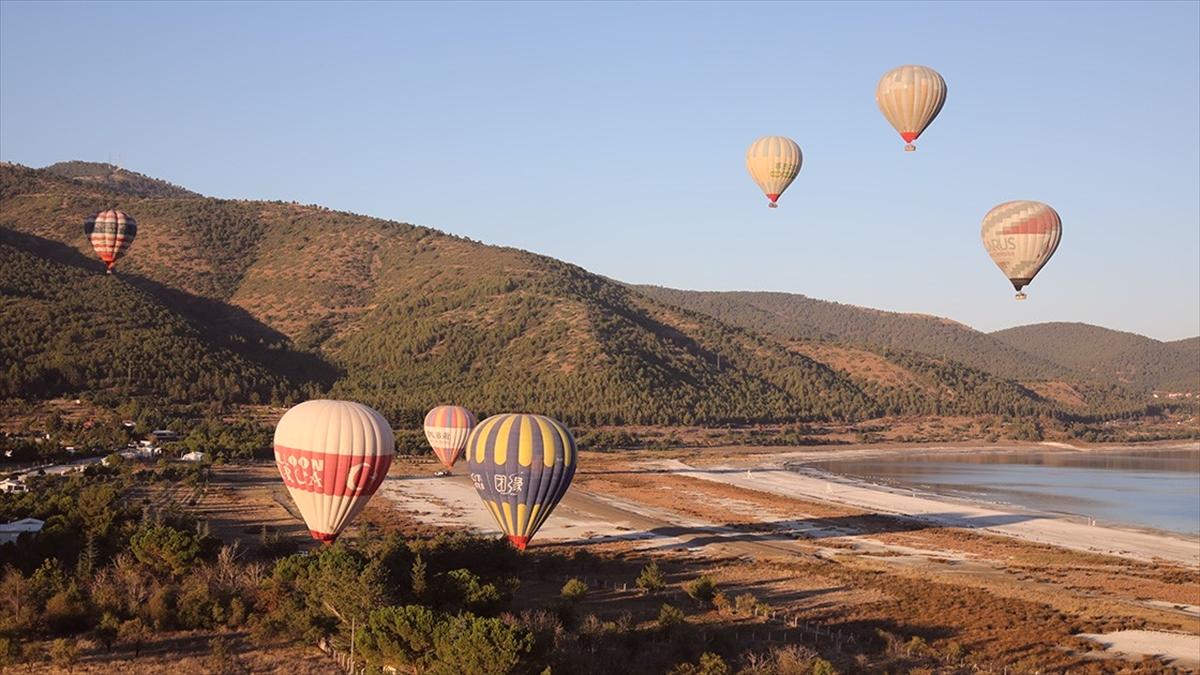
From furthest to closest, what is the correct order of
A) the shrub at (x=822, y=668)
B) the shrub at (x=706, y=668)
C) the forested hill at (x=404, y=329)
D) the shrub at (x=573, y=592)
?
the forested hill at (x=404, y=329), the shrub at (x=573, y=592), the shrub at (x=706, y=668), the shrub at (x=822, y=668)

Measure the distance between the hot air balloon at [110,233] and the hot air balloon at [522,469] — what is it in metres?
54.0

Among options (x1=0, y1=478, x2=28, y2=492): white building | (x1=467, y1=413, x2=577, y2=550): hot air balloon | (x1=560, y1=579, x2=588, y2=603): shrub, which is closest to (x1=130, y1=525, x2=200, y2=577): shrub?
(x1=467, y1=413, x2=577, y2=550): hot air balloon

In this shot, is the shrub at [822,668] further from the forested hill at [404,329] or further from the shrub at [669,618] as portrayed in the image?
the forested hill at [404,329]

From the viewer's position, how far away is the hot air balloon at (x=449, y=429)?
66.8m

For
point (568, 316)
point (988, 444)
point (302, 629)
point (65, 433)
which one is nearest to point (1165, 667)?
point (302, 629)

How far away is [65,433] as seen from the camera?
7556 centimetres

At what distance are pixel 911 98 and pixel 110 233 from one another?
5390 cm

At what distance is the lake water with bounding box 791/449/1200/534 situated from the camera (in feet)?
212

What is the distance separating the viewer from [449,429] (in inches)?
2630

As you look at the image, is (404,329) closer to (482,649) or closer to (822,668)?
(822,668)

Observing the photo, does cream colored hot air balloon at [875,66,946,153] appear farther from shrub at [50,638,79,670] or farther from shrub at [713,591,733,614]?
shrub at [50,638,79,670]

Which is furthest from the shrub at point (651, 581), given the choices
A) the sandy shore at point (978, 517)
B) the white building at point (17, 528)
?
the sandy shore at point (978, 517)

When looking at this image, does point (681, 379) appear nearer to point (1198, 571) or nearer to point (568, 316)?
point (568, 316)

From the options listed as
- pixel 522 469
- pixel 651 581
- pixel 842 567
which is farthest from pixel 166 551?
pixel 842 567
